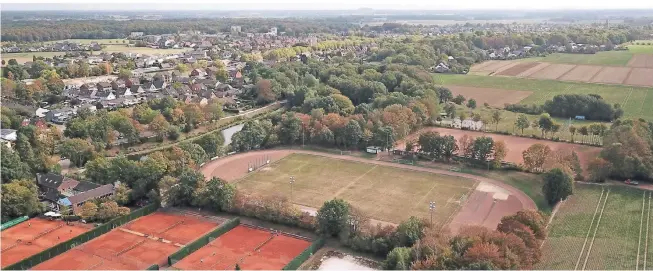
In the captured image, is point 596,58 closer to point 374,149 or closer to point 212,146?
point 374,149

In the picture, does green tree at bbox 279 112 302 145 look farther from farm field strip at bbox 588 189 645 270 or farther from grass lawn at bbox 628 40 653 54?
grass lawn at bbox 628 40 653 54

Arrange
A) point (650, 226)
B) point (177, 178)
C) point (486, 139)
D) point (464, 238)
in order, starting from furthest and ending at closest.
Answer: point (486, 139), point (177, 178), point (650, 226), point (464, 238)

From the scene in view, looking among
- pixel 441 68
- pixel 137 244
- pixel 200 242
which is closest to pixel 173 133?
pixel 137 244

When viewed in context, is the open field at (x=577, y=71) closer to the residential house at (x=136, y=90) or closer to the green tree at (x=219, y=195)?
the residential house at (x=136, y=90)

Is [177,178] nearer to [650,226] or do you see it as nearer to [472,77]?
[650,226]

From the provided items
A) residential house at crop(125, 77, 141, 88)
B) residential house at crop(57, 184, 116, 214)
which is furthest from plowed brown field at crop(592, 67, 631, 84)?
residential house at crop(57, 184, 116, 214)

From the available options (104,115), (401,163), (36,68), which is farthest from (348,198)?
(36,68)
